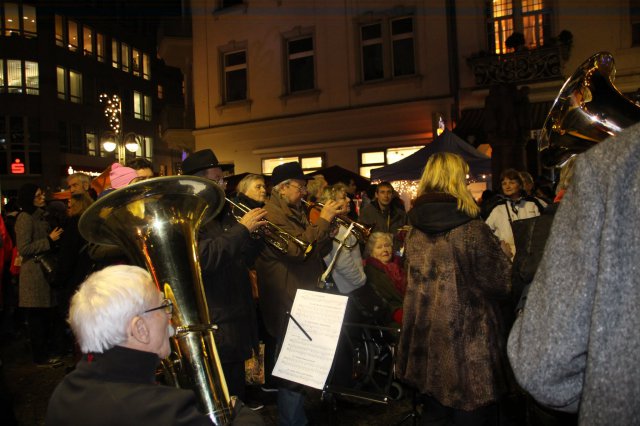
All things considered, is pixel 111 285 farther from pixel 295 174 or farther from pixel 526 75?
pixel 526 75

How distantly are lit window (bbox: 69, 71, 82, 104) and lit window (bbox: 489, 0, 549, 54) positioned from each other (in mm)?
31884

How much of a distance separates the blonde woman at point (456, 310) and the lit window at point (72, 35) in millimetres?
40106

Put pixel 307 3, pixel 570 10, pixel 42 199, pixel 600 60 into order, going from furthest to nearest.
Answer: pixel 307 3 → pixel 570 10 → pixel 42 199 → pixel 600 60

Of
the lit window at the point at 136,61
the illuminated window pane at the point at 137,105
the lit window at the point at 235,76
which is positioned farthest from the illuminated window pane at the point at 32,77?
the lit window at the point at 235,76

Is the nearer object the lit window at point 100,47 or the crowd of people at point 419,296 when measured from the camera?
the crowd of people at point 419,296

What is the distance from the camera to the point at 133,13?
142ft

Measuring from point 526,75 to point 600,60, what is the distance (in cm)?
1206

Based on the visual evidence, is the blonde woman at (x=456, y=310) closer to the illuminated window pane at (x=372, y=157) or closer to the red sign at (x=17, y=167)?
the illuminated window pane at (x=372, y=157)

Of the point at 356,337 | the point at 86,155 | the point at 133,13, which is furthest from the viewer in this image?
the point at 133,13

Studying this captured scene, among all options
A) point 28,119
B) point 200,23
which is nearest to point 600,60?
point 200,23

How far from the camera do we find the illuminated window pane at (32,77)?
3362 cm

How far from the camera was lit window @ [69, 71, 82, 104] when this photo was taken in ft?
119

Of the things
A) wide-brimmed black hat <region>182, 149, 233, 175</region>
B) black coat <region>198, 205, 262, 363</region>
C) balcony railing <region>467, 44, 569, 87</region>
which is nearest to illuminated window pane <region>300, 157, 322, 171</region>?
balcony railing <region>467, 44, 569, 87</region>

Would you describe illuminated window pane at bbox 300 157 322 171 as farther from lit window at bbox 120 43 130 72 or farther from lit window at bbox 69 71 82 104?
lit window at bbox 120 43 130 72
